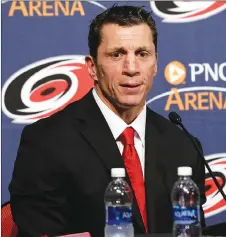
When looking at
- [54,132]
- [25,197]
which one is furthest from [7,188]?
[54,132]

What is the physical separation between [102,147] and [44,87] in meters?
0.41

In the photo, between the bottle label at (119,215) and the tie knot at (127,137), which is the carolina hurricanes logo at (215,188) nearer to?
the tie knot at (127,137)

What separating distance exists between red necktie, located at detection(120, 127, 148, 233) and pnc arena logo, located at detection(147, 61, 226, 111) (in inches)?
9.8

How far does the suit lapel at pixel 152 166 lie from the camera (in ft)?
9.12

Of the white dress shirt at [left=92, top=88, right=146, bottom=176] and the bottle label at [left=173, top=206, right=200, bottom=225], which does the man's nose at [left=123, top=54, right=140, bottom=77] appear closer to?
the white dress shirt at [left=92, top=88, right=146, bottom=176]

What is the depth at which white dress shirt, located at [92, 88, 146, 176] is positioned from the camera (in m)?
2.86

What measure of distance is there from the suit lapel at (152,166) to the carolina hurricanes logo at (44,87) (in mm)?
361

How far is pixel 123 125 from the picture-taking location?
2879 mm

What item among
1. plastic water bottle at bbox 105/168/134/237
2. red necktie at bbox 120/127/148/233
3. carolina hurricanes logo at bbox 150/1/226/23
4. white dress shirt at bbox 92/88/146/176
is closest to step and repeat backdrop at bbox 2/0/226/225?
carolina hurricanes logo at bbox 150/1/226/23

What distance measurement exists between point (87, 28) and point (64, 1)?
0.56 ft

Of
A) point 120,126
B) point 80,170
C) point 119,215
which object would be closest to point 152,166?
point 120,126

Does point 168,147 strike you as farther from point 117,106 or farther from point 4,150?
point 4,150

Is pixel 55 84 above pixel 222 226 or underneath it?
above

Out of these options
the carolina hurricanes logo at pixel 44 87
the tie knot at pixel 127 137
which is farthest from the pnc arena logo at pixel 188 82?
the carolina hurricanes logo at pixel 44 87
